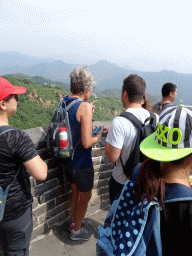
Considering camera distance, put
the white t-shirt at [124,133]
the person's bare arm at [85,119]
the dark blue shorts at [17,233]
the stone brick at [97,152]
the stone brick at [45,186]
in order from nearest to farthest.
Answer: the dark blue shorts at [17,233] < the white t-shirt at [124,133] < the person's bare arm at [85,119] < the stone brick at [45,186] < the stone brick at [97,152]

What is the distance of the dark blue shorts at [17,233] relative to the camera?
1.65m

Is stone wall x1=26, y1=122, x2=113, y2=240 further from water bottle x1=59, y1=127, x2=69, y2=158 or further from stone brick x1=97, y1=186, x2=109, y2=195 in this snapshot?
water bottle x1=59, y1=127, x2=69, y2=158

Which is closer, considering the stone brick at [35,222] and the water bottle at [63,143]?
the water bottle at [63,143]

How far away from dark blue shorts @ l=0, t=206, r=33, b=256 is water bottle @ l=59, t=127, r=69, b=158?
593 mm

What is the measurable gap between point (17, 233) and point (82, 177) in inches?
33.5

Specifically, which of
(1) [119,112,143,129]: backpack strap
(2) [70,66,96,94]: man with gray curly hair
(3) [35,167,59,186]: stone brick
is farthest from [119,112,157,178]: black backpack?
(3) [35,167,59,186]: stone brick

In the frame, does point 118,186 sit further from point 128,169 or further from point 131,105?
point 131,105

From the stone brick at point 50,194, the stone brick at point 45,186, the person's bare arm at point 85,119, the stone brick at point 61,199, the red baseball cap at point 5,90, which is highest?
the red baseball cap at point 5,90

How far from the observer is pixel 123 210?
1.11 meters

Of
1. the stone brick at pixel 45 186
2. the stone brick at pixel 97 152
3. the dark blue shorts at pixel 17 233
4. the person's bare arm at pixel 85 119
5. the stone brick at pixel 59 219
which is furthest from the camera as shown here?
the stone brick at pixel 97 152

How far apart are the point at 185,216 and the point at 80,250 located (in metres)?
2.01

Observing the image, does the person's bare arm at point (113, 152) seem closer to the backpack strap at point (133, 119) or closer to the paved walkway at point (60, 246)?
the backpack strap at point (133, 119)

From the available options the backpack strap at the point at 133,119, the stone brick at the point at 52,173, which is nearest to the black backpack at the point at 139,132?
the backpack strap at the point at 133,119

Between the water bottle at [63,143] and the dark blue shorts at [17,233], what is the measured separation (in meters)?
0.59
